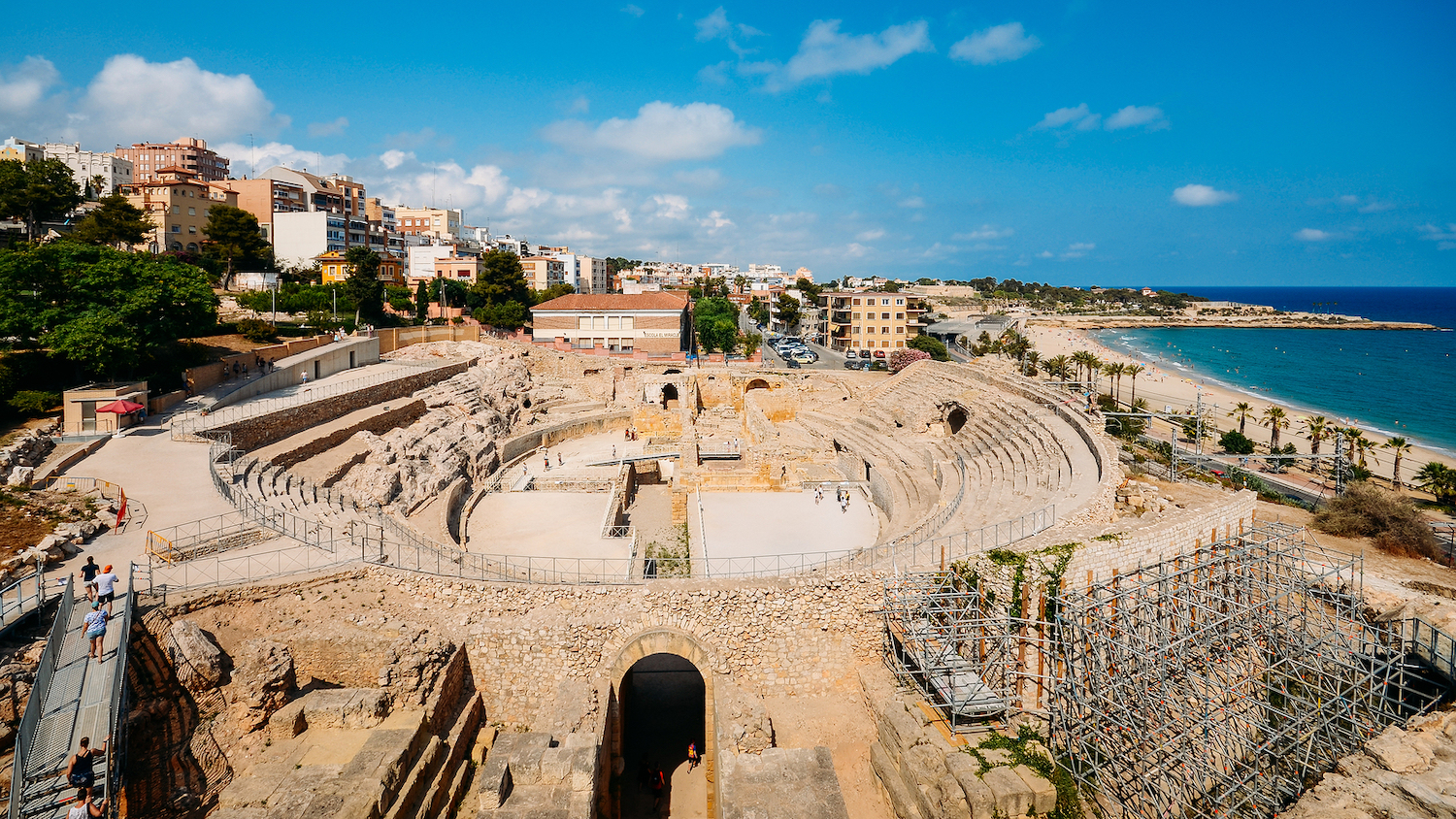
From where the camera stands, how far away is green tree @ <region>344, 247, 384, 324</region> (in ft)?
147

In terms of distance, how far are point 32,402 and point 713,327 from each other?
163 feet

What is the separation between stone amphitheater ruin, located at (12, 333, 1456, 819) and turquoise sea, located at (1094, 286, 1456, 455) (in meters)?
38.2

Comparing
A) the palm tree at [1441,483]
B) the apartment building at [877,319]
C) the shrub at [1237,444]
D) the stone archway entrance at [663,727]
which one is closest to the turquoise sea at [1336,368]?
the shrub at [1237,444]

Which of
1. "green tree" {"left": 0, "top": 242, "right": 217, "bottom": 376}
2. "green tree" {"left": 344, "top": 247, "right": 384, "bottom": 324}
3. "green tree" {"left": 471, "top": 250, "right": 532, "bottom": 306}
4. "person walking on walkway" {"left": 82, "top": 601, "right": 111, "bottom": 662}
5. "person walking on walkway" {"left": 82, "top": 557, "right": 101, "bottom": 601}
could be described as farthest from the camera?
"green tree" {"left": 471, "top": 250, "right": 532, "bottom": 306}

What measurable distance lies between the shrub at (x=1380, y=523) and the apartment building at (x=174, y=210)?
64163 millimetres

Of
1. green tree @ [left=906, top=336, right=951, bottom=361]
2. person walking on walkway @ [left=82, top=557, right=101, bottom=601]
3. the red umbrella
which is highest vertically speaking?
green tree @ [left=906, top=336, right=951, bottom=361]

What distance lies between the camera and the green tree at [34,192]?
118 ft

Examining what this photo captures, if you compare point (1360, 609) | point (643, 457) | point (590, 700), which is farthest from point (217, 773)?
point (1360, 609)

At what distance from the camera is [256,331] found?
113ft

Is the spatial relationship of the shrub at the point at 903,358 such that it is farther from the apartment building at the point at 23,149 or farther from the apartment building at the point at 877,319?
the apartment building at the point at 23,149

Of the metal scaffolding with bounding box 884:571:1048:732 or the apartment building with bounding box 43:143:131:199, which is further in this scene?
the apartment building with bounding box 43:143:131:199

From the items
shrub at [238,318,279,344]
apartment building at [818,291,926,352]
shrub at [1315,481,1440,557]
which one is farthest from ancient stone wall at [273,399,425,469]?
apartment building at [818,291,926,352]

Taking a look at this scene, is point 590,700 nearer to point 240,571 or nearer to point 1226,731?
point 240,571

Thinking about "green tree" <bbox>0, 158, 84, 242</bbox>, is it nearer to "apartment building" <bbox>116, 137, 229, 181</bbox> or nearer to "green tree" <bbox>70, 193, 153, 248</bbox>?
"green tree" <bbox>70, 193, 153, 248</bbox>
